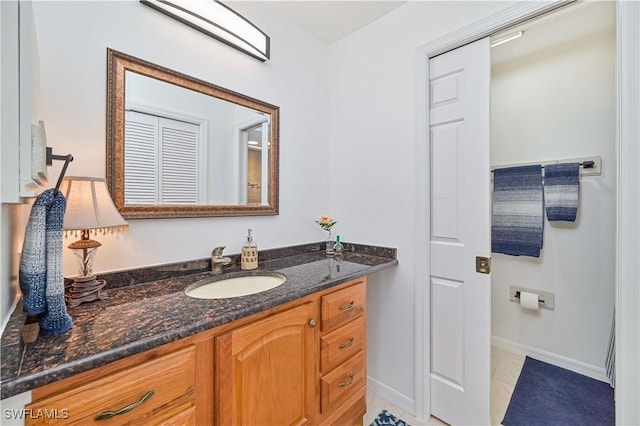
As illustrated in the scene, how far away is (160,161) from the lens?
48.9 inches

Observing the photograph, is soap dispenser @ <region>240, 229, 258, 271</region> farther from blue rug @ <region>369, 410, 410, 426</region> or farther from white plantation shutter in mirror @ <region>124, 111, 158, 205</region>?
blue rug @ <region>369, 410, 410, 426</region>

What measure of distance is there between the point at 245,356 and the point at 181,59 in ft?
4.51

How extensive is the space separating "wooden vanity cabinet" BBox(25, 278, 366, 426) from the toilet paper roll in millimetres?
1552

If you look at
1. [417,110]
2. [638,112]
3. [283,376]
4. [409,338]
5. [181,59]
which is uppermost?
[181,59]

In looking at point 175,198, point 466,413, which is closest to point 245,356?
point 175,198

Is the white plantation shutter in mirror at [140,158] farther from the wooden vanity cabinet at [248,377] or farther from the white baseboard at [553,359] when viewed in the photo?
the white baseboard at [553,359]

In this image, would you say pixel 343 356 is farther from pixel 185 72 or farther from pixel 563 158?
pixel 563 158

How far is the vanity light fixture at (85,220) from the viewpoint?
87cm

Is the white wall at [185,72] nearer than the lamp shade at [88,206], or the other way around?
the lamp shade at [88,206]

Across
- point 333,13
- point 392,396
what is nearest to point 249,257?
point 392,396

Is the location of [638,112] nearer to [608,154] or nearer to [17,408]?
[608,154]

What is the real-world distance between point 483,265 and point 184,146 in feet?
5.44

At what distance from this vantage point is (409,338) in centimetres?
163

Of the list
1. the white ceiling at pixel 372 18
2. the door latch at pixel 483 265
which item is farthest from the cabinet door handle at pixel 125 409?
the white ceiling at pixel 372 18
